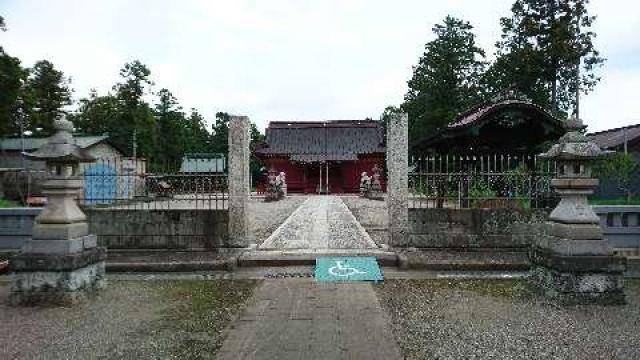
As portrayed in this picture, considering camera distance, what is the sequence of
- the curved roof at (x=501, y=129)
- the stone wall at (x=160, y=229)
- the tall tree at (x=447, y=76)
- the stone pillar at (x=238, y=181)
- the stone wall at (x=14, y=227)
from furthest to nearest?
the tall tree at (x=447, y=76), the curved roof at (x=501, y=129), the stone wall at (x=160, y=229), the stone pillar at (x=238, y=181), the stone wall at (x=14, y=227)

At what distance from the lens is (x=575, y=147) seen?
638cm

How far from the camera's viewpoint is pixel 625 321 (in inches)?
208

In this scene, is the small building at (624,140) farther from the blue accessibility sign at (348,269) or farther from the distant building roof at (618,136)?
the blue accessibility sign at (348,269)

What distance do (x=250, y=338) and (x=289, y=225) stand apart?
347 inches

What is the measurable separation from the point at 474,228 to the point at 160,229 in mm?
6522

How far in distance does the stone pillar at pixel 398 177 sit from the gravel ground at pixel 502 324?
8.29 feet

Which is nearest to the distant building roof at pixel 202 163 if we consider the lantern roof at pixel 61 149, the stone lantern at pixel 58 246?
the lantern roof at pixel 61 149

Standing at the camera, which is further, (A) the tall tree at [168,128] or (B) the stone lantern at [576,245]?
(A) the tall tree at [168,128]

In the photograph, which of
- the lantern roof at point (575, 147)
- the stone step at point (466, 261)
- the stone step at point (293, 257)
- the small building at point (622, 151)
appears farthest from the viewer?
the small building at point (622, 151)

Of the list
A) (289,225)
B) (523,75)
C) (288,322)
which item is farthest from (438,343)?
(523,75)

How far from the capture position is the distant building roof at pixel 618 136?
879 inches

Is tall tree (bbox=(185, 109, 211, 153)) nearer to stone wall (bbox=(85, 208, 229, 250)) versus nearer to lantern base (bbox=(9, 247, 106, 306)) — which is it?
stone wall (bbox=(85, 208, 229, 250))

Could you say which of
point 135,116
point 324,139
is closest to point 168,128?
point 135,116

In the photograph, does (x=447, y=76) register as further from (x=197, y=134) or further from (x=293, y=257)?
(x=197, y=134)
